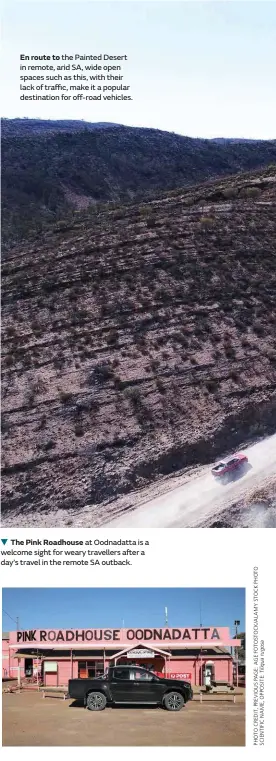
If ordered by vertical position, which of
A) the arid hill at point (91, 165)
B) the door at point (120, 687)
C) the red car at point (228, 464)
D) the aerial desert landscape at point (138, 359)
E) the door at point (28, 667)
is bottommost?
the door at point (28, 667)

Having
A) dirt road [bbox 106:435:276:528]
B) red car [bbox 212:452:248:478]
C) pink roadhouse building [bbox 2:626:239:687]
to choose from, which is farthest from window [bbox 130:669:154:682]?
red car [bbox 212:452:248:478]

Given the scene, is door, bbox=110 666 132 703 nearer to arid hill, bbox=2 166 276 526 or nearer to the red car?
arid hill, bbox=2 166 276 526

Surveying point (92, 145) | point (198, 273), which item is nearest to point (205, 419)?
point (198, 273)

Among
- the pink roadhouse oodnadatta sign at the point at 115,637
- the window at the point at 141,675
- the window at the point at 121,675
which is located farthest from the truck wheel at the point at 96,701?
the pink roadhouse oodnadatta sign at the point at 115,637

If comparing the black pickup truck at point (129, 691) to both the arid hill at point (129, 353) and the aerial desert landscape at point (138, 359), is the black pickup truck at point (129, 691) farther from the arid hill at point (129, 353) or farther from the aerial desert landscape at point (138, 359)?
the arid hill at point (129, 353)

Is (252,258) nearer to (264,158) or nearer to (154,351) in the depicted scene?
(154,351)

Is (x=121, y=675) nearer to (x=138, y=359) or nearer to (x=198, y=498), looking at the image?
(x=198, y=498)
